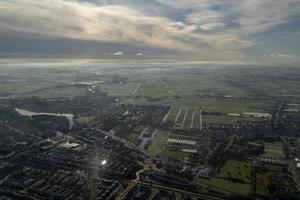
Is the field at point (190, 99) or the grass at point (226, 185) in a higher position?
the field at point (190, 99)

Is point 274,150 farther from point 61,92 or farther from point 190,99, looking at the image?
point 61,92

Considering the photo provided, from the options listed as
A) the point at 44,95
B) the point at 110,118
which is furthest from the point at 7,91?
the point at 110,118

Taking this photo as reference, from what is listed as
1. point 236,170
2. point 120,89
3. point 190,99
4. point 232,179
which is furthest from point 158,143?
point 120,89

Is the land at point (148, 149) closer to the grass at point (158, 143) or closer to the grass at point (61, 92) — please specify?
the grass at point (158, 143)

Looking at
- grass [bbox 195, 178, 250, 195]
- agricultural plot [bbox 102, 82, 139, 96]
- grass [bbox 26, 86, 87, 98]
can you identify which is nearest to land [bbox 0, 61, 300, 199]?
grass [bbox 195, 178, 250, 195]

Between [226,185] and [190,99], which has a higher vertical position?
[190,99]

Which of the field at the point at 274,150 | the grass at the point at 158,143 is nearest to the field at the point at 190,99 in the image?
the grass at the point at 158,143

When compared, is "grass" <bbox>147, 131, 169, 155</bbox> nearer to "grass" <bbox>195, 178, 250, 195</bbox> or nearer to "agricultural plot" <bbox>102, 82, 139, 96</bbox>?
"grass" <bbox>195, 178, 250, 195</bbox>

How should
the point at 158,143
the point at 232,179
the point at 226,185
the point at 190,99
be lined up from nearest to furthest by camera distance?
the point at 226,185
the point at 232,179
the point at 158,143
the point at 190,99

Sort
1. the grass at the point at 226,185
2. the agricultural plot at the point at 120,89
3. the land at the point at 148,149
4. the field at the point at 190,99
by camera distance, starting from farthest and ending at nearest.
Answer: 1. the agricultural plot at the point at 120,89
2. the field at the point at 190,99
3. the land at the point at 148,149
4. the grass at the point at 226,185

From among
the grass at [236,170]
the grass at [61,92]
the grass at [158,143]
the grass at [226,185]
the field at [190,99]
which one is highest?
the grass at [61,92]

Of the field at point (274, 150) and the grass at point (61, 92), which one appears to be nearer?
the field at point (274, 150)

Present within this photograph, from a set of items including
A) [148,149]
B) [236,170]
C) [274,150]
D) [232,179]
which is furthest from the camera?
[274,150]
